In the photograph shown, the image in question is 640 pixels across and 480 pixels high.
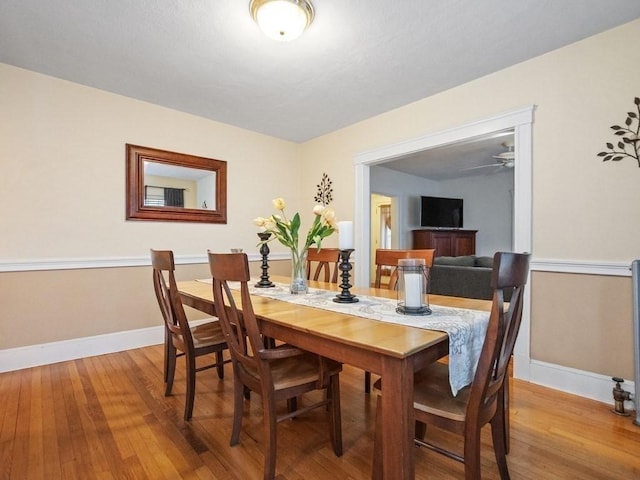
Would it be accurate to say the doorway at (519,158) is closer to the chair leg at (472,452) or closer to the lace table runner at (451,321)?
the lace table runner at (451,321)

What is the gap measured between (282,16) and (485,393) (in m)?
2.08

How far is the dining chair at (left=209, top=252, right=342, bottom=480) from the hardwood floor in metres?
0.15

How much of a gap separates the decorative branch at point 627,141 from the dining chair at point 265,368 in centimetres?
219

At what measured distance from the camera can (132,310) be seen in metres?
3.12

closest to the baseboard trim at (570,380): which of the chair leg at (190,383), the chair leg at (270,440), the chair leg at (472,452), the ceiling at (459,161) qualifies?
the chair leg at (472,452)

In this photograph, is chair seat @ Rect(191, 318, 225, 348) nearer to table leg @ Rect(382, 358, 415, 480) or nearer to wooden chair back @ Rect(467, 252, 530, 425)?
table leg @ Rect(382, 358, 415, 480)

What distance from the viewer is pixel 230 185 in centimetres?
384

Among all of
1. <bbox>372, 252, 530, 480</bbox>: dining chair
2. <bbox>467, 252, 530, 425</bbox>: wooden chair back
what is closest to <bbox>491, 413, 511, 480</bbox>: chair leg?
<bbox>372, 252, 530, 480</bbox>: dining chair

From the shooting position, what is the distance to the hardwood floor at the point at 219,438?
1.44 m

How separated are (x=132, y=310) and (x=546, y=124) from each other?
152 inches

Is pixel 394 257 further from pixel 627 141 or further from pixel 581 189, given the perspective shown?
pixel 627 141

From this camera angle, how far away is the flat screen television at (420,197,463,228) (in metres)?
6.50

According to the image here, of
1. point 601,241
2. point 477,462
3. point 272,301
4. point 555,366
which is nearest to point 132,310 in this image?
point 272,301

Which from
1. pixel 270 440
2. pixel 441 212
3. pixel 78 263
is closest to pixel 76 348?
pixel 78 263
